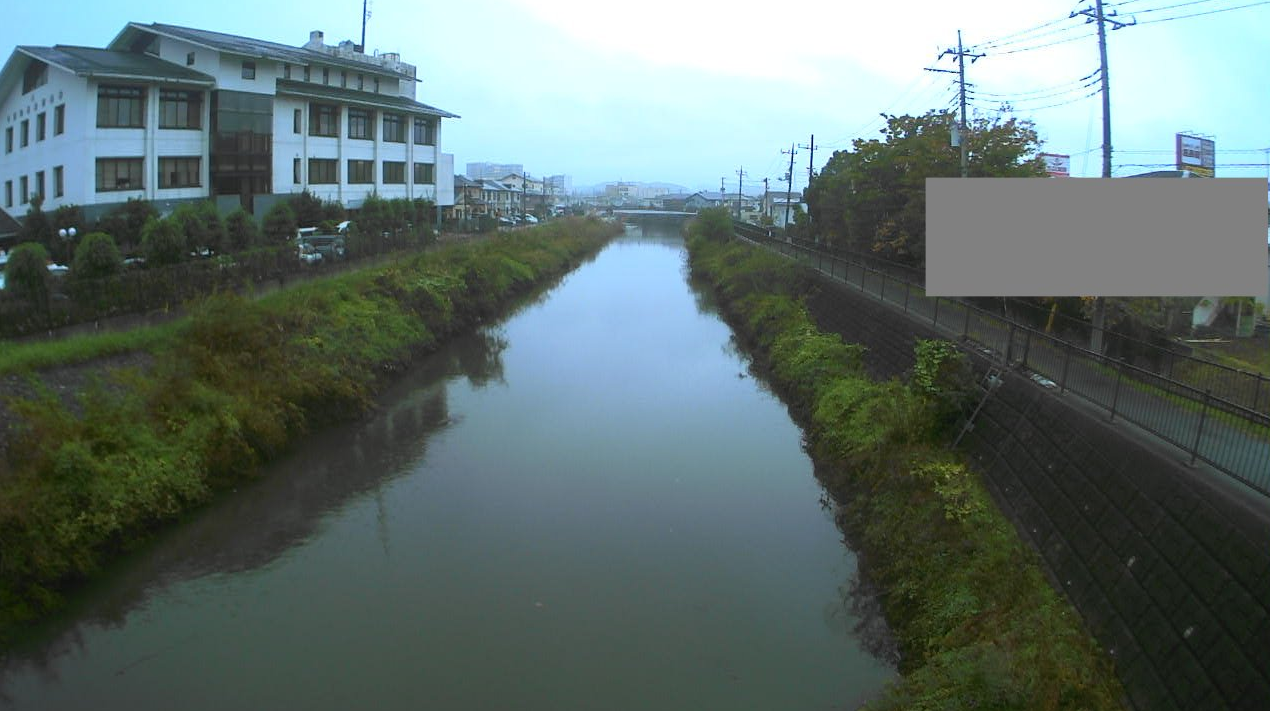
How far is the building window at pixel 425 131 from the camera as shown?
41.5 metres

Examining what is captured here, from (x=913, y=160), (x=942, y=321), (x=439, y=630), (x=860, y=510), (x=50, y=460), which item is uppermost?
(x=913, y=160)

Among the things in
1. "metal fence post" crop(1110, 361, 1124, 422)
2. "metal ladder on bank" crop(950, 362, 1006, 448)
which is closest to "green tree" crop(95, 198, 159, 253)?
"metal ladder on bank" crop(950, 362, 1006, 448)

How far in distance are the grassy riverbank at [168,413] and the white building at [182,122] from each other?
11.6 metres

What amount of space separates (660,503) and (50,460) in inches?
263

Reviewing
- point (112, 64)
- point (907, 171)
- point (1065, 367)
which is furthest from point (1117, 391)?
point (112, 64)

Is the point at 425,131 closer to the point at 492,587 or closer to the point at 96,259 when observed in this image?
the point at 96,259

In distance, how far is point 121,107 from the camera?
26.2 metres

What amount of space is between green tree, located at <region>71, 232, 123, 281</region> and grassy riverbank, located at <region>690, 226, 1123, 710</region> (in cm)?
1251

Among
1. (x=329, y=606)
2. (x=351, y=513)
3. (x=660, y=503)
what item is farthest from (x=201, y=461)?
(x=660, y=503)

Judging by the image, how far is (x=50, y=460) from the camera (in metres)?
8.66

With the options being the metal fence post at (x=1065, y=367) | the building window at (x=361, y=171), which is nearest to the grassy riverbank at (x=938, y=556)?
the metal fence post at (x=1065, y=367)

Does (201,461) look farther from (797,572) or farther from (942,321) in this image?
(942,321)

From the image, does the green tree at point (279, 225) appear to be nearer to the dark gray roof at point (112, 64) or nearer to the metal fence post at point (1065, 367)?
the dark gray roof at point (112, 64)

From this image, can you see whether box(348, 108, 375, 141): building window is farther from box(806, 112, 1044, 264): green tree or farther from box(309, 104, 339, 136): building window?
box(806, 112, 1044, 264): green tree
